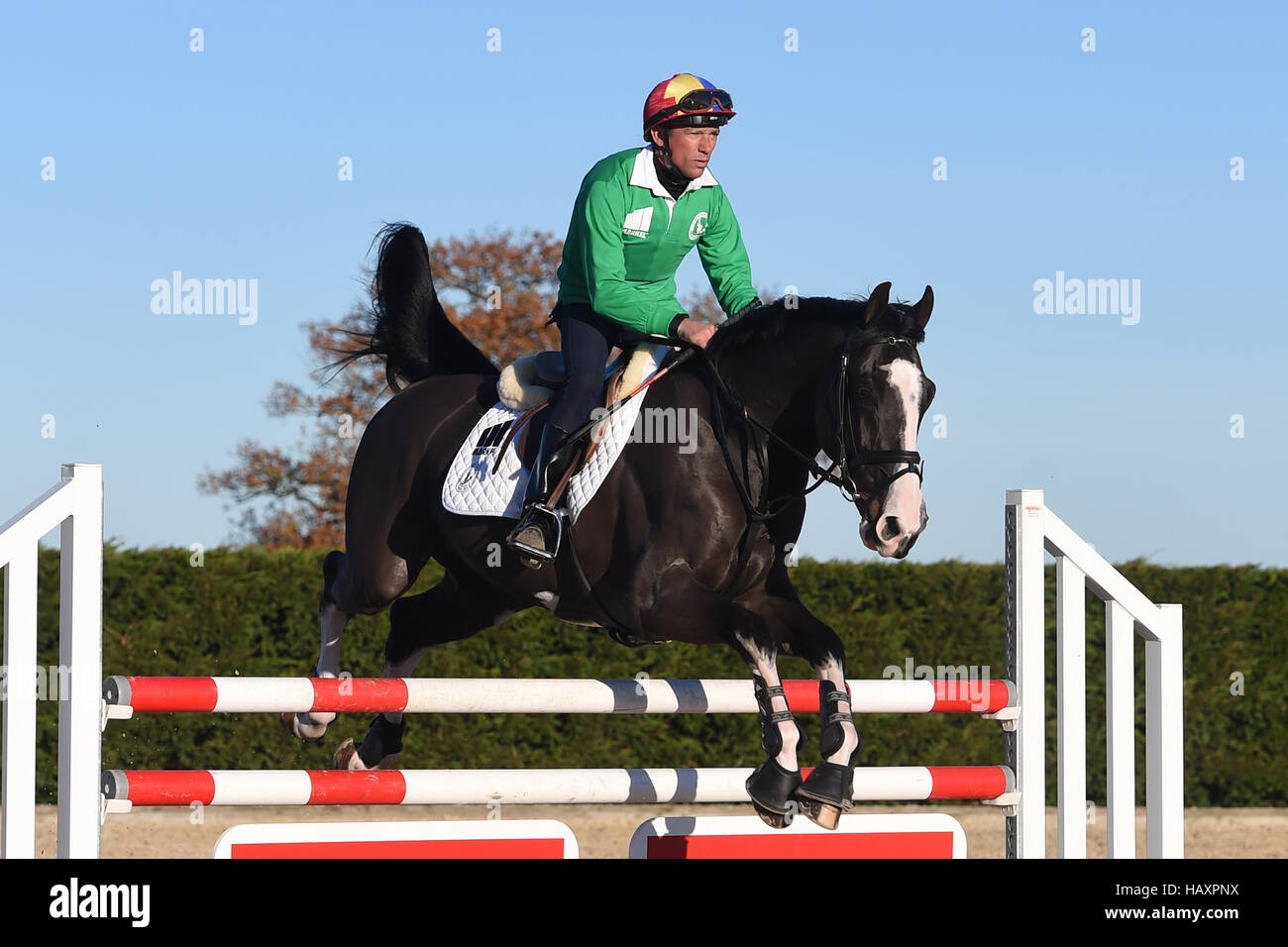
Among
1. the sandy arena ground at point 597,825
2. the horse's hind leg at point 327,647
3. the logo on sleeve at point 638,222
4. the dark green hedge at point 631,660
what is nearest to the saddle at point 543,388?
the logo on sleeve at point 638,222

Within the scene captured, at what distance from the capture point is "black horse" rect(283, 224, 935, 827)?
4.62 m

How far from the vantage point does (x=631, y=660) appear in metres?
12.2

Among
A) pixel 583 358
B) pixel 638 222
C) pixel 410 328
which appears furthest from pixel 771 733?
pixel 410 328

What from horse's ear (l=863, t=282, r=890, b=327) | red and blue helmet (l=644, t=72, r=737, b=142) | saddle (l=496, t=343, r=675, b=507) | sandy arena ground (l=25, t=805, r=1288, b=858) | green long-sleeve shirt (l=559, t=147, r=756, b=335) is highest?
red and blue helmet (l=644, t=72, r=737, b=142)

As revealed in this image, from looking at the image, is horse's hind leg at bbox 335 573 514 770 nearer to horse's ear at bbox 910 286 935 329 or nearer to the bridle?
the bridle

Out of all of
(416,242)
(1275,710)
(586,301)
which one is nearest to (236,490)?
(1275,710)

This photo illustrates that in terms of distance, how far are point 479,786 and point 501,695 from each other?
288 millimetres

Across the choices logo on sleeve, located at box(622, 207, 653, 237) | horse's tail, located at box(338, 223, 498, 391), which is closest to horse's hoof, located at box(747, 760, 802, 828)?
logo on sleeve, located at box(622, 207, 653, 237)

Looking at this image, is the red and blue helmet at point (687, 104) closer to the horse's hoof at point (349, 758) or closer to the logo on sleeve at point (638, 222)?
the logo on sleeve at point (638, 222)

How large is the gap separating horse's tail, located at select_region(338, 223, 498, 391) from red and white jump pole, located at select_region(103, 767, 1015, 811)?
2193 millimetres

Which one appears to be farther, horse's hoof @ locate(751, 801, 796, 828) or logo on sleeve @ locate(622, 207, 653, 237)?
logo on sleeve @ locate(622, 207, 653, 237)

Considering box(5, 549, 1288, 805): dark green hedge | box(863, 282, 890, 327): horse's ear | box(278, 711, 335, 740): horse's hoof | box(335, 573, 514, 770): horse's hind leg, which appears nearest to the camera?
box(863, 282, 890, 327): horse's ear
